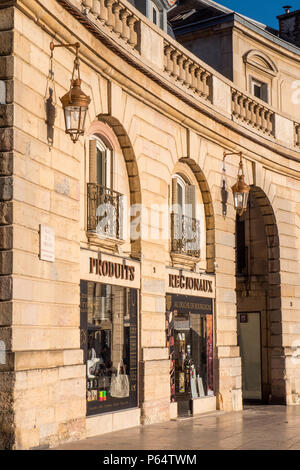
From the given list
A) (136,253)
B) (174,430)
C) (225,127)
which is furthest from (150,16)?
(174,430)

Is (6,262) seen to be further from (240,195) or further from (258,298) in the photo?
(258,298)

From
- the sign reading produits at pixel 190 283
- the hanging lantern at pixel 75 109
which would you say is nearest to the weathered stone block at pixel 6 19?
the hanging lantern at pixel 75 109

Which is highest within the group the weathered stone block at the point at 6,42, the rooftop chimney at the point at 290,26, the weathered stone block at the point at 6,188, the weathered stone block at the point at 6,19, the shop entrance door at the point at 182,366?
the rooftop chimney at the point at 290,26

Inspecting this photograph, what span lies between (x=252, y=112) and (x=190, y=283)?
6130 mm

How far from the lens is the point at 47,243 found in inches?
506

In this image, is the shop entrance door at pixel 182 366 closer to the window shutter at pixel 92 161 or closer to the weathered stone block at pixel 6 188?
the window shutter at pixel 92 161

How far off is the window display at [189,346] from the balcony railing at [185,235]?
1.07 metres

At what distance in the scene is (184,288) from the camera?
61.2 ft

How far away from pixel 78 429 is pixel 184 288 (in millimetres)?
5922

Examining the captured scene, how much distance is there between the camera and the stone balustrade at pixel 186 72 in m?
18.5

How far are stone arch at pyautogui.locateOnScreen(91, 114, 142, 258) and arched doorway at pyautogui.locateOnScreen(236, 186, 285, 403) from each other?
677cm

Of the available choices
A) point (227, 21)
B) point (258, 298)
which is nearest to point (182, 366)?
point (258, 298)

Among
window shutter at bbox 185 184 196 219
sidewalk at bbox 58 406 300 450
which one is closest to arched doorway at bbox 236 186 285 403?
window shutter at bbox 185 184 196 219

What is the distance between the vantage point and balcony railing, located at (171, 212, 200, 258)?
18344 millimetres
